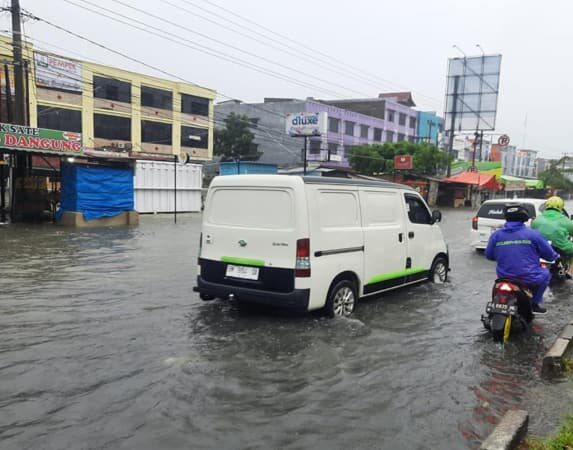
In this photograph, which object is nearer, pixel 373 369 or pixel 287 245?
pixel 373 369

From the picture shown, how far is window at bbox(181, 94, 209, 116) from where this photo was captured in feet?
146

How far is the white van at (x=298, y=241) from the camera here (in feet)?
Answer: 19.0

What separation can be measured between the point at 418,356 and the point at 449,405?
119 cm

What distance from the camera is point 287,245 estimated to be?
5762 millimetres

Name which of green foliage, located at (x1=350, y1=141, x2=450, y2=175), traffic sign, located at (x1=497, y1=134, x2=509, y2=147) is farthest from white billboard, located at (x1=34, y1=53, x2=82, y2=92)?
traffic sign, located at (x1=497, y1=134, x2=509, y2=147)

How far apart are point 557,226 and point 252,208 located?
537 centimetres

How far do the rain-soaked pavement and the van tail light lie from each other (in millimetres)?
774

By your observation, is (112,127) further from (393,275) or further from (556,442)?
(556,442)

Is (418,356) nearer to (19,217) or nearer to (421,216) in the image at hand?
(421,216)

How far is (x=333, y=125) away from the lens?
49.7m

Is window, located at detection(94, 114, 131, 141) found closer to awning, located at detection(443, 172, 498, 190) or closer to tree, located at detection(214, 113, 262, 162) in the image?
tree, located at detection(214, 113, 262, 162)

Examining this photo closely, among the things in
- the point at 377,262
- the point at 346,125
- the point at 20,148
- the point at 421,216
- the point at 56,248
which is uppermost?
the point at 346,125

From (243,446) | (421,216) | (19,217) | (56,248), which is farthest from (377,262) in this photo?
(19,217)

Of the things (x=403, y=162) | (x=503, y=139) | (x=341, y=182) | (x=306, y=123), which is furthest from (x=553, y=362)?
(x=503, y=139)
